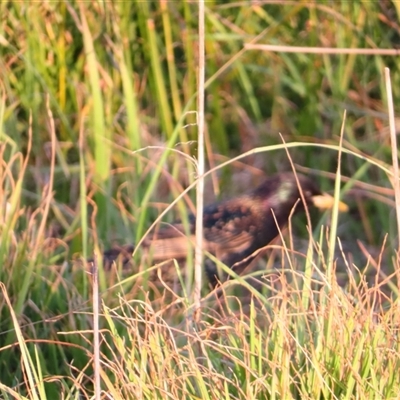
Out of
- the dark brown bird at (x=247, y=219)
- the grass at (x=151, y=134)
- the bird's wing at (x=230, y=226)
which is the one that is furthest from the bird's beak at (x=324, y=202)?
the bird's wing at (x=230, y=226)

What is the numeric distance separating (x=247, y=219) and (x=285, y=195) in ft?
0.55

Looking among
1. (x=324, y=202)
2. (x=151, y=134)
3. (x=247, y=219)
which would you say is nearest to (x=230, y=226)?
(x=247, y=219)

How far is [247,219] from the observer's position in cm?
331

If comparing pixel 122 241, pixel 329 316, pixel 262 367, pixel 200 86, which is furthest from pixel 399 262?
pixel 122 241

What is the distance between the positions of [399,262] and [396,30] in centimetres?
171

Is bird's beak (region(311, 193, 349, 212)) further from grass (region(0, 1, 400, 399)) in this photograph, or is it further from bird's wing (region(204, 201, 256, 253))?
bird's wing (region(204, 201, 256, 253))

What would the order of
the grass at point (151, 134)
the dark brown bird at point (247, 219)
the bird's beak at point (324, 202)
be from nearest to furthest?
the grass at point (151, 134)
the dark brown bird at point (247, 219)
the bird's beak at point (324, 202)

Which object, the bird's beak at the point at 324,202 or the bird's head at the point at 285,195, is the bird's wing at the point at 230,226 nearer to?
the bird's head at the point at 285,195

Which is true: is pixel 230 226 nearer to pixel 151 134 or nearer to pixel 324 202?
pixel 324 202

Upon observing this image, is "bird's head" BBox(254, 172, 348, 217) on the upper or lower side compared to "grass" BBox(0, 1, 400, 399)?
lower

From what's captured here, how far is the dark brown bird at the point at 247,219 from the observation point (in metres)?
3.16

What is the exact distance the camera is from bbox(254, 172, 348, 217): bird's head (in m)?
3.34

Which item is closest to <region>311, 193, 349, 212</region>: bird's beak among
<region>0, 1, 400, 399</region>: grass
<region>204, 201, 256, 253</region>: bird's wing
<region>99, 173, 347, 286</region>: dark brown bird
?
<region>99, 173, 347, 286</region>: dark brown bird

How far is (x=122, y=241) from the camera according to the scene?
3.08m
